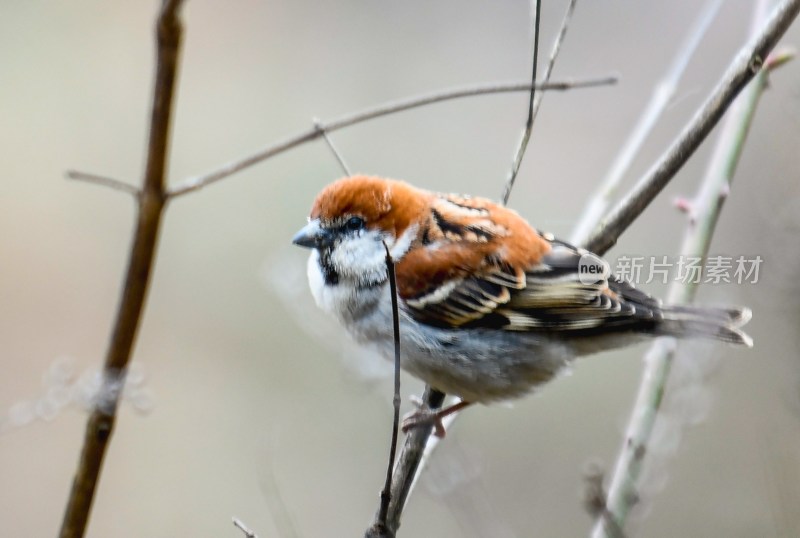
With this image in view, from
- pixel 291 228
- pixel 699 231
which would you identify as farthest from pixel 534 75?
pixel 291 228

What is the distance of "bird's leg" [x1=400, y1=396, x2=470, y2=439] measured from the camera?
1.88 m

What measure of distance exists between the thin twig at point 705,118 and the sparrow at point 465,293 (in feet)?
0.62

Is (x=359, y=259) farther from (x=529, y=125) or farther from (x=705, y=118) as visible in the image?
(x=705, y=118)

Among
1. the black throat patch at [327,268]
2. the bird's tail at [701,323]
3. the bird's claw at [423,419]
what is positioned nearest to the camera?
the bird's claw at [423,419]

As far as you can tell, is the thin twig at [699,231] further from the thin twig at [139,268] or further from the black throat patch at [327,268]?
the thin twig at [139,268]

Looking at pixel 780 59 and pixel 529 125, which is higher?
pixel 780 59

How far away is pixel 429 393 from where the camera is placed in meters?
2.25

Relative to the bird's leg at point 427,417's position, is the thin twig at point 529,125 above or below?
above

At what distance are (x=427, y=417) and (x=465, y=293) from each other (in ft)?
1.16

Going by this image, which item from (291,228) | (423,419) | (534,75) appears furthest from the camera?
(291,228)

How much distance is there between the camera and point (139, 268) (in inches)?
33.5

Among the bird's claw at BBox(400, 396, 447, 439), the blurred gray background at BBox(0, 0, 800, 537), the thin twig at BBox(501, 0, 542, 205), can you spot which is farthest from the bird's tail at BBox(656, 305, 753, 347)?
the blurred gray background at BBox(0, 0, 800, 537)

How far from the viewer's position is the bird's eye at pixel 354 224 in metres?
2.09

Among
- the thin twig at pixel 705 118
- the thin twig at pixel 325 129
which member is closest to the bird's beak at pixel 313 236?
the thin twig at pixel 705 118
